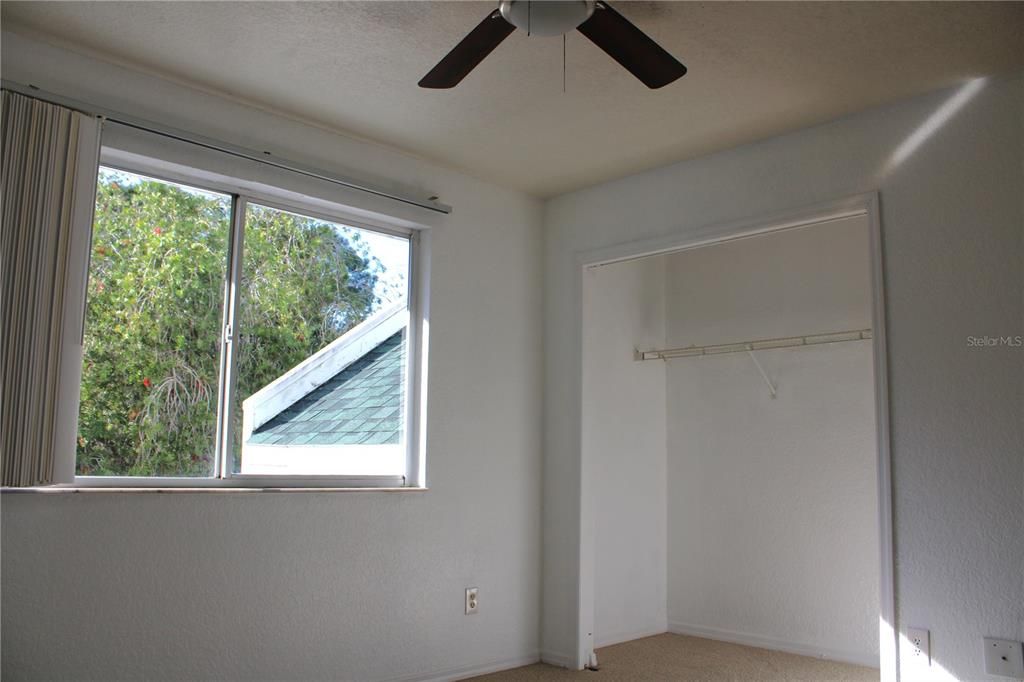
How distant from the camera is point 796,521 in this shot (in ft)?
14.7

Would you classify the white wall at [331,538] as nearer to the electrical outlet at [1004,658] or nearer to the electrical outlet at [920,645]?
the electrical outlet at [920,645]

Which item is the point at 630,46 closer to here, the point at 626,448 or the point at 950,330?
the point at 950,330

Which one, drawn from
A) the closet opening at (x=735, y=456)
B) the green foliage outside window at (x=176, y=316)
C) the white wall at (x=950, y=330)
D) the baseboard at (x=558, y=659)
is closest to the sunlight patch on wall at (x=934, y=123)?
the white wall at (x=950, y=330)

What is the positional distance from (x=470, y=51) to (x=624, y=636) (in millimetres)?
3360

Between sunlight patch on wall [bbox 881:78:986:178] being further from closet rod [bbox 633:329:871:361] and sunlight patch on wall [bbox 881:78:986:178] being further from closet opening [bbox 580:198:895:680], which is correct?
closet rod [bbox 633:329:871:361]

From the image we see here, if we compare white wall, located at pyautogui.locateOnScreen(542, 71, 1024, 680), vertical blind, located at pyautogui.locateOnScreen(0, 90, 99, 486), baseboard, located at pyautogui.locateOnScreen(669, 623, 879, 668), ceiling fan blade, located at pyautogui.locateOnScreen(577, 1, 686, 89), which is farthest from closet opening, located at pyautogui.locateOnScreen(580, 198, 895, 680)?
vertical blind, located at pyautogui.locateOnScreen(0, 90, 99, 486)

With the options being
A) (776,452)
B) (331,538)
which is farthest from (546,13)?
(776,452)

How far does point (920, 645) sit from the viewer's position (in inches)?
116

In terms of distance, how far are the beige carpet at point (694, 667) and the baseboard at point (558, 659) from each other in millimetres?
53

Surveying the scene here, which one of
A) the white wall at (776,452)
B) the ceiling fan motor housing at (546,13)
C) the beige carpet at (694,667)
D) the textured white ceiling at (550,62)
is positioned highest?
the textured white ceiling at (550,62)

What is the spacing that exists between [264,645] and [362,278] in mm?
1586

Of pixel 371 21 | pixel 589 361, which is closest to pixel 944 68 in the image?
pixel 371 21

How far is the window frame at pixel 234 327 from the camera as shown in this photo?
3061 millimetres

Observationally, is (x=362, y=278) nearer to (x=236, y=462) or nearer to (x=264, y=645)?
(x=236, y=462)
